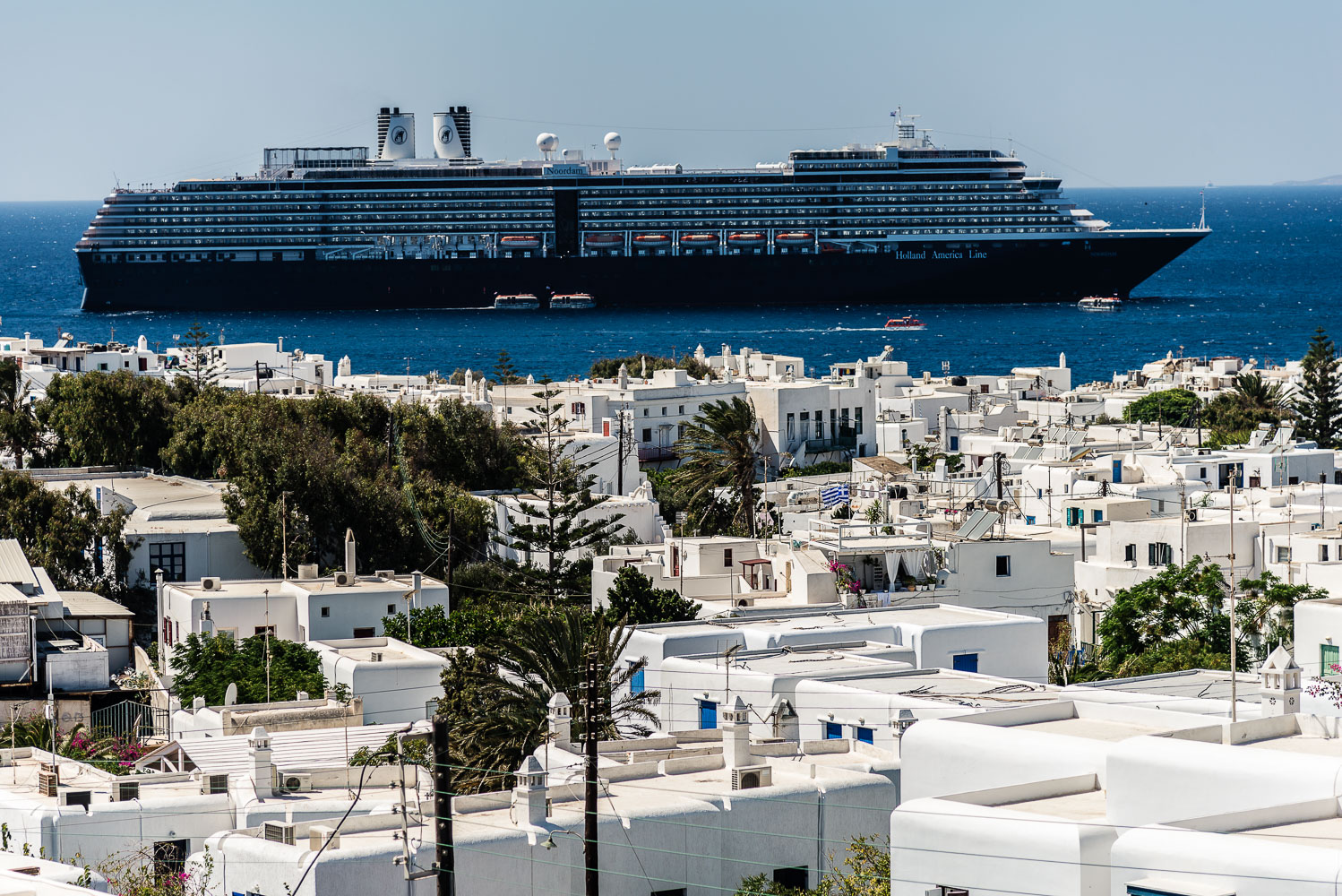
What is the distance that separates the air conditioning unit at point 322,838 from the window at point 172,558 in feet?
69.6

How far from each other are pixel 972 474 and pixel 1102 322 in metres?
92.2

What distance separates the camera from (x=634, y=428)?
168 ft

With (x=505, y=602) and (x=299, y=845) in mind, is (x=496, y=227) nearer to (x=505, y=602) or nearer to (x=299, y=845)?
(x=505, y=602)

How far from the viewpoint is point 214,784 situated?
15523mm

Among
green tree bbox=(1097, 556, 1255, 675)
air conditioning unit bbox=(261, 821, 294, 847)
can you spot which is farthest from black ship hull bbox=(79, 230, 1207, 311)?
air conditioning unit bbox=(261, 821, 294, 847)

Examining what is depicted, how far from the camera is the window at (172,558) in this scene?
109 ft

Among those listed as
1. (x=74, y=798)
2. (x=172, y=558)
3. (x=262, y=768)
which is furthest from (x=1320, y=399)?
(x=74, y=798)

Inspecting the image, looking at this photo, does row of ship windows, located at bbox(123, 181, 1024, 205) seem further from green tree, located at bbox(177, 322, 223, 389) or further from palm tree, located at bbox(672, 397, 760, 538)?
palm tree, located at bbox(672, 397, 760, 538)

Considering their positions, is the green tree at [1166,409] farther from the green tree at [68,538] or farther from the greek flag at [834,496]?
the green tree at [68,538]

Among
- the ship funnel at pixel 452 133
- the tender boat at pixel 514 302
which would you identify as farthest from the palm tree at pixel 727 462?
the ship funnel at pixel 452 133

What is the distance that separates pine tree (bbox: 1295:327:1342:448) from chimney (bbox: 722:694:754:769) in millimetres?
41597

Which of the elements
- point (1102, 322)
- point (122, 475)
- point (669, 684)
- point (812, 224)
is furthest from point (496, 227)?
point (669, 684)

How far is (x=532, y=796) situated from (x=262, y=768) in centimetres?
261

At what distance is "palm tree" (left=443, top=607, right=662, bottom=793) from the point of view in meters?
17.8
